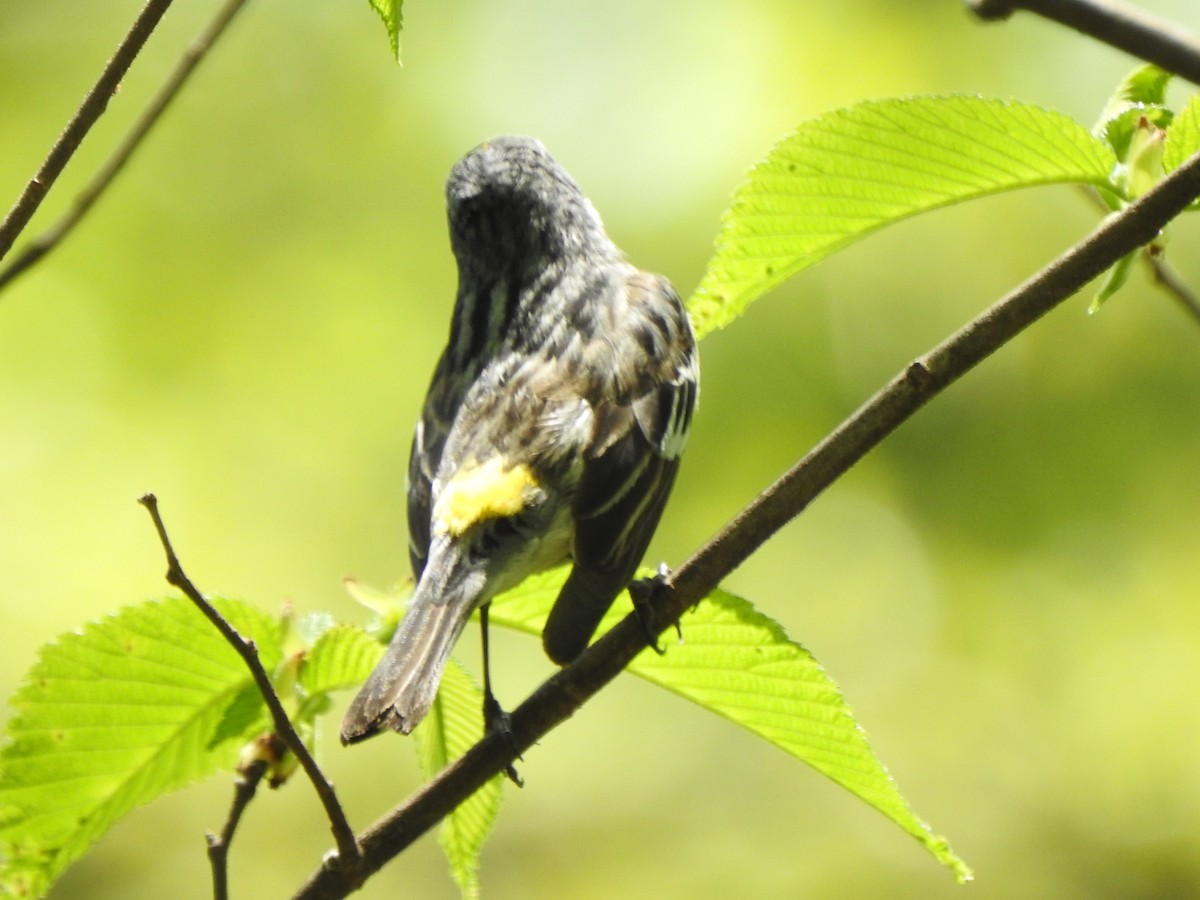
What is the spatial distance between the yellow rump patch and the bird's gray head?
0.95 m

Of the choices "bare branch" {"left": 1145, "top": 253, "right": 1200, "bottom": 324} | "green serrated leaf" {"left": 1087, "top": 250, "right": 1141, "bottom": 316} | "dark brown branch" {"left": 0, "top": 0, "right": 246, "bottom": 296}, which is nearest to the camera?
"green serrated leaf" {"left": 1087, "top": 250, "right": 1141, "bottom": 316}

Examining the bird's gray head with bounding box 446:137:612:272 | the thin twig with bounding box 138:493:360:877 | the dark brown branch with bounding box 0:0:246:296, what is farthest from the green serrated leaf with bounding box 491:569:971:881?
the bird's gray head with bounding box 446:137:612:272

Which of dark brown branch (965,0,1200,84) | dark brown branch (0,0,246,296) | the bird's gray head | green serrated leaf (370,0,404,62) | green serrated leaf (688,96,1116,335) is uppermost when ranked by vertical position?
the bird's gray head

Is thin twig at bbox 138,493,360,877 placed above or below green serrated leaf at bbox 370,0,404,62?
below

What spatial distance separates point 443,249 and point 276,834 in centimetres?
335

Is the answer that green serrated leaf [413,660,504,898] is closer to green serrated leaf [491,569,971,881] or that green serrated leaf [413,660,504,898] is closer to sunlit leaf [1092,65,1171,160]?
green serrated leaf [491,569,971,881]

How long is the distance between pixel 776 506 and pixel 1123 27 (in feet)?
3.92

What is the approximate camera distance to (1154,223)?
6.02ft

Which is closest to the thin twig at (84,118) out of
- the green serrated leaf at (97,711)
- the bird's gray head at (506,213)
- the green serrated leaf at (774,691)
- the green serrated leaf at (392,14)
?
the green serrated leaf at (392,14)

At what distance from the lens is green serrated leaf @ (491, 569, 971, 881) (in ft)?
7.42

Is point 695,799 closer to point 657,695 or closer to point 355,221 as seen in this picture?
point 657,695

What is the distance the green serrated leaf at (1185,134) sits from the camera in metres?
1.99

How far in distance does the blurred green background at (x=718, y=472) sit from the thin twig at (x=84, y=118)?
4.62m

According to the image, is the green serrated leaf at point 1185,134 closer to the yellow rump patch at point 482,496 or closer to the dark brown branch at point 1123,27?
the dark brown branch at point 1123,27
